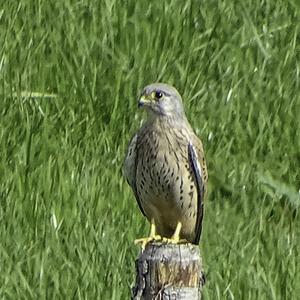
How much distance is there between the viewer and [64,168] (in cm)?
705

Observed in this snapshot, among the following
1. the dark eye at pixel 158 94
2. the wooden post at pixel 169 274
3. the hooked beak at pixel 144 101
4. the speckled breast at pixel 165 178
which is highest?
the dark eye at pixel 158 94

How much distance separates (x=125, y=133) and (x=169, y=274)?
2.88m

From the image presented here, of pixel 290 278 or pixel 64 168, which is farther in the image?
pixel 64 168

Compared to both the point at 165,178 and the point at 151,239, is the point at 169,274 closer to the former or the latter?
the point at 151,239

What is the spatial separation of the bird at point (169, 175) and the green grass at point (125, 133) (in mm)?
431

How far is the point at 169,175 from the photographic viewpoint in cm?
580

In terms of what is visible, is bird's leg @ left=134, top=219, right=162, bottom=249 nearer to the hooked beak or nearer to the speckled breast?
the speckled breast

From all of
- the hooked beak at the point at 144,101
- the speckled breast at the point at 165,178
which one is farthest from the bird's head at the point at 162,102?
the speckled breast at the point at 165,178

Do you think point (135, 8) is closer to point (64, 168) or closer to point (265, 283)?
point (64, 168)

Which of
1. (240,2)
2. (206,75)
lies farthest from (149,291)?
(240,2)

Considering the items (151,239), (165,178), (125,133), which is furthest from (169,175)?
(125,133)

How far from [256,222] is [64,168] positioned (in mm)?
875

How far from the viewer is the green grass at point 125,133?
634 centimetres

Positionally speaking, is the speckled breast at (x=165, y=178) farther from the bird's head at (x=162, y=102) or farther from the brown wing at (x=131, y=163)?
the bird's head at (x=162, y=102)
